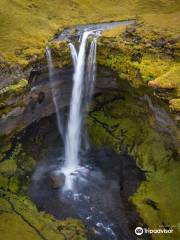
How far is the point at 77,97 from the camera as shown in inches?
1222

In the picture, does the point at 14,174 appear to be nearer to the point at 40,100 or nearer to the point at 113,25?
the point at 40,100

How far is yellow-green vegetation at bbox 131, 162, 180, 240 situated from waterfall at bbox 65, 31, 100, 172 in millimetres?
5956

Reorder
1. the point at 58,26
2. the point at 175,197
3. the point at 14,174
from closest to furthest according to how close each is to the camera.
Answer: the point at 175,197 → the point at 14,174 → the point at 58,26

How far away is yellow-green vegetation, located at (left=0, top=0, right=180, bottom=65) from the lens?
30797 millimetres

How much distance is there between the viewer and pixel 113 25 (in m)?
35.6

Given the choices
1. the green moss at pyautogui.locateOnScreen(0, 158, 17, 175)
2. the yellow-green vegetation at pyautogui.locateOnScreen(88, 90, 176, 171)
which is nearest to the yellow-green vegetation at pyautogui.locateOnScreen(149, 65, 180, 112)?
the yellow-green vegetation at pyautogui.locateOnScreen(88, 90, 176, 171)

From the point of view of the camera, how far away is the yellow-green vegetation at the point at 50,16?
30.8 meters

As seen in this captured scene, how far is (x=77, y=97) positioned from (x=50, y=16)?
386 inches

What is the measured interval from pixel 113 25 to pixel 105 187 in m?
15.4

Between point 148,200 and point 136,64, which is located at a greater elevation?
point 136,64

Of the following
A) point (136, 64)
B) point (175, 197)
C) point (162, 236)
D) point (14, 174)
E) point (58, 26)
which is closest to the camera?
point (162, 236)

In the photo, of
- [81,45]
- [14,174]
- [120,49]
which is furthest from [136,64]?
[14,174]

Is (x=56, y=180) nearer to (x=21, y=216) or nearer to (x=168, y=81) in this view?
(x=21, y=216)

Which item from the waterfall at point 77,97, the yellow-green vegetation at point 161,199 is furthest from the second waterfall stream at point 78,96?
the yellow-green vegetation at point 161,199
